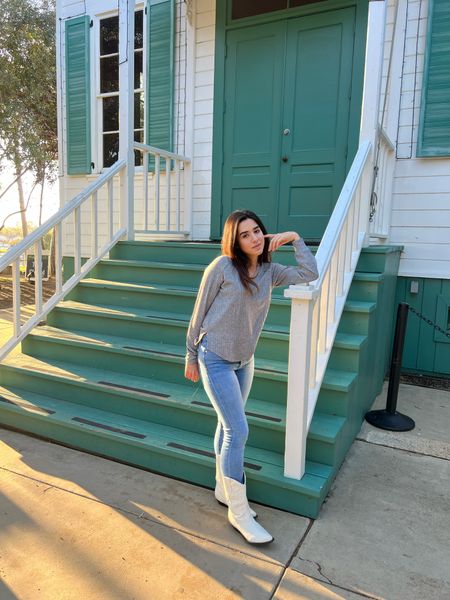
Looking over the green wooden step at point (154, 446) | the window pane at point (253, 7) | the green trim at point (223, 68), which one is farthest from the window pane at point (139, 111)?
the green wooden step at point (154, 446)

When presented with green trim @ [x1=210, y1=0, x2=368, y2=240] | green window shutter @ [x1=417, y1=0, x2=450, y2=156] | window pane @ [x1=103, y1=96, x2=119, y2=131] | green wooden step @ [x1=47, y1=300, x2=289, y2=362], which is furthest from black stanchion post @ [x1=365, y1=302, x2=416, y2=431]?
window pane @ [x1=103, y1=96, x2=119, y2=131]

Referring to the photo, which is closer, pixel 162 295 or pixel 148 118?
pixel 162 295

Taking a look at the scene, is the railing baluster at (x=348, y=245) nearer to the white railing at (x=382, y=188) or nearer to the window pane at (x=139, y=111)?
the white railing at (x=382, y=188)

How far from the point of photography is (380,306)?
3.27 m

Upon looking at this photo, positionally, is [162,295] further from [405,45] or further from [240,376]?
[405,45]

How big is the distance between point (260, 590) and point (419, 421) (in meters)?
2.01

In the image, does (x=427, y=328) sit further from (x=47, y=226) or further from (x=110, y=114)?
(x=110, y=114)

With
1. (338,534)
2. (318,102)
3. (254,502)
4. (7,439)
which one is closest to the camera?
(338,534)

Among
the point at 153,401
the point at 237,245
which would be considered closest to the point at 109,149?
the point at 153,401

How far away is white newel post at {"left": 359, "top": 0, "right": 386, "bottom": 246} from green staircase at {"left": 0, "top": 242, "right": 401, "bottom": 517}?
2.79 feet

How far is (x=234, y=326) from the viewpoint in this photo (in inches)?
74.5

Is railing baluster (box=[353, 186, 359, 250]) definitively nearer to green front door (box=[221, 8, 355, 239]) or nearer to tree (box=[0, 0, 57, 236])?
green front door (box=[221, 8, 355, 239])

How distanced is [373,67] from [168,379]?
2.45 meters

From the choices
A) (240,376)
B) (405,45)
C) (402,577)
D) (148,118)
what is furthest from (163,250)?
(402,577)
